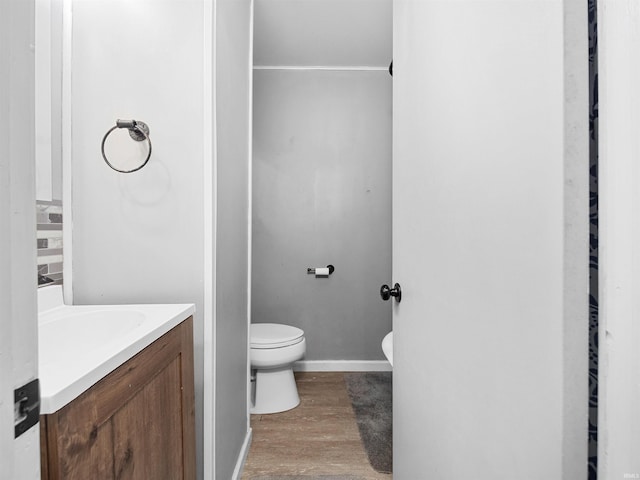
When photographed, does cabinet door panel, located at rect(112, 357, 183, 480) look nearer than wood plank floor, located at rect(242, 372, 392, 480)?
Yes

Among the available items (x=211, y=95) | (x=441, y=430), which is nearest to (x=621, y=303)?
(x=441, y=430)

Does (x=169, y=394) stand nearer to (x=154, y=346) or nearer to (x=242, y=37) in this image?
(x=154, y=346)

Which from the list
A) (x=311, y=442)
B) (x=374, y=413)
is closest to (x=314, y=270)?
(x=374, y=413)

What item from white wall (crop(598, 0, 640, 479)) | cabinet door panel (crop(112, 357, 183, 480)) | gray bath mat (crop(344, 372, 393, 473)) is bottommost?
gray bath mat (crop(344, 372, 393, 473))

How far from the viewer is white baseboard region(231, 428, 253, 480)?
5.03 ft

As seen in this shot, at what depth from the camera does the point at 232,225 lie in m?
1.51

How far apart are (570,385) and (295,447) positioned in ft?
5.51

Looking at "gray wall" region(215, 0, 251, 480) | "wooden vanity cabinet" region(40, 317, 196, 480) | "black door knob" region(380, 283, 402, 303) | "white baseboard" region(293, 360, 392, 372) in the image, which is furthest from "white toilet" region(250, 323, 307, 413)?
"black door knob" region(380, 283, 402, 303)

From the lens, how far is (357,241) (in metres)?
2.79

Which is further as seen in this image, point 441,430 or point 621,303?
point 441,430

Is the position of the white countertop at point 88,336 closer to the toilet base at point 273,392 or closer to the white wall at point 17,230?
the white wall at point 17,230

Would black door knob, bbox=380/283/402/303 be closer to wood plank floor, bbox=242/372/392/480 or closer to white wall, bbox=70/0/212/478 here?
white wall, bbox=70/0/212/478

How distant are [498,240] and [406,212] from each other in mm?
497

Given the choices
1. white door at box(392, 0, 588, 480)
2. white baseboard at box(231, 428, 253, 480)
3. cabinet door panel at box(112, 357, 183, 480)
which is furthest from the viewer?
white baseboard at box(231, 428, 253, 480)
